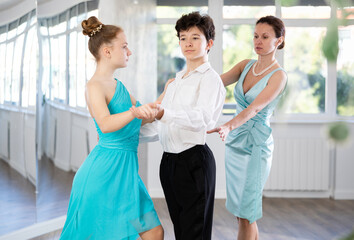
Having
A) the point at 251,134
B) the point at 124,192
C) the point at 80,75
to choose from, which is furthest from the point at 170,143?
the point at 80,75

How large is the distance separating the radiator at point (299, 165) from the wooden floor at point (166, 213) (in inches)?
14.0

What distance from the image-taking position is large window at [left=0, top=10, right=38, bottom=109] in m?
3.02

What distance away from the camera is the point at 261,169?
236 cm

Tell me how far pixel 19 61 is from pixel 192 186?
6.57 ft

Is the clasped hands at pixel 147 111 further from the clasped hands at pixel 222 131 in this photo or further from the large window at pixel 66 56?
the large window at pixel 66 56

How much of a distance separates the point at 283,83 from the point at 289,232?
1.82m

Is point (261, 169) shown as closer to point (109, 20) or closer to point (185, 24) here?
point (185, 24)

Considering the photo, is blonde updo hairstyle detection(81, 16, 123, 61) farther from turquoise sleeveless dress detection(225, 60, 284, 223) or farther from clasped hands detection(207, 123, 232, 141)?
turquoise sleeveless dress detection(225, 60, 284, 223)

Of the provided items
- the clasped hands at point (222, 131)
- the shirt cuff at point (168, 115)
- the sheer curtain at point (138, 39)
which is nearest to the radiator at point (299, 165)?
the sheer curtain at point (138, 39)

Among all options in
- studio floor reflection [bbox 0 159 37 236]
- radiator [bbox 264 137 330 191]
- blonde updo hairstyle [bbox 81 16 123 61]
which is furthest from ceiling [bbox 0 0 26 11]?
radiator [bbox 264 137 330 191]

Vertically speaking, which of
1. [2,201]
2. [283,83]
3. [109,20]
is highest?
[109,20]

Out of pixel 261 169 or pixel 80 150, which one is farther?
pixel 80 150

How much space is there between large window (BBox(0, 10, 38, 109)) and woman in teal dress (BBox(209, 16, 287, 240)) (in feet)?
5.45

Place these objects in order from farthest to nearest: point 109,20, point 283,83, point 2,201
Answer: point 109,20 < point 2,201 < point 283,83
